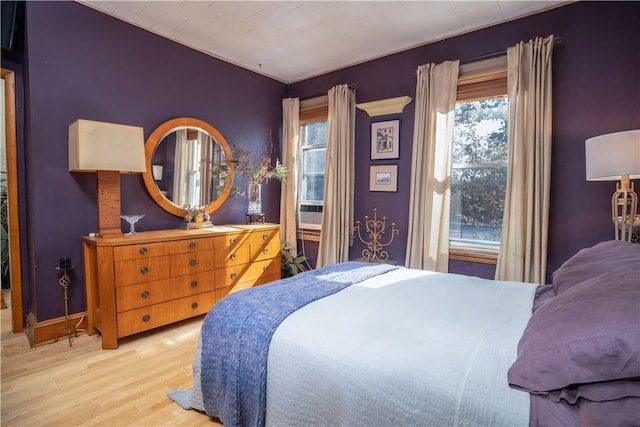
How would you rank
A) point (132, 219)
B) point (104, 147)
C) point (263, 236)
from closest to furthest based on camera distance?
1. point (104, 147)
2. point (132, 219)
3. point (263, 236)

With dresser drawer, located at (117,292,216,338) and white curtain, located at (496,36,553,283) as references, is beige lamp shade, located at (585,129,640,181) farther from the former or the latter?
dresser drawer, located at (117,292,216,338)

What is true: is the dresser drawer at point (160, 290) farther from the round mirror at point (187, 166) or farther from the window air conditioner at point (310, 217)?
the window air conditioner at point (310, 217)

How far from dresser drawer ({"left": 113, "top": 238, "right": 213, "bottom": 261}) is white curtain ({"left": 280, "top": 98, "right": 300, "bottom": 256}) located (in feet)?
4.58

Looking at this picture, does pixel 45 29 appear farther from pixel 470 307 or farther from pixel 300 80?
pixel 470 307

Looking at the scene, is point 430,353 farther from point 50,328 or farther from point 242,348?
point 50,328

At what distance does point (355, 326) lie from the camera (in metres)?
1.32

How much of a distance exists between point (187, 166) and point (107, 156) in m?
0.91

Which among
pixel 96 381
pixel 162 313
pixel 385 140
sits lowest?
pixel 96 381

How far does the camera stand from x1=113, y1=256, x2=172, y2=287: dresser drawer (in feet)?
8.05

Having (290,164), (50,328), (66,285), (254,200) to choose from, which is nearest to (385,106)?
(290,164)

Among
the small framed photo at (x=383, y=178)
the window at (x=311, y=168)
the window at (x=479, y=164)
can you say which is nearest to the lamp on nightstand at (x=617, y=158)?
the window at (x=479, y=164)

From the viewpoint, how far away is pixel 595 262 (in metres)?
1.49

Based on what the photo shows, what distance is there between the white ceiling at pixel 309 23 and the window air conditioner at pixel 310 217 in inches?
69.0

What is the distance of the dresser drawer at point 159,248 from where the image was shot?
2.46 m
